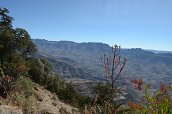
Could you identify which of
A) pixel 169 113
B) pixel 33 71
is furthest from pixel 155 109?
pixel 33 71

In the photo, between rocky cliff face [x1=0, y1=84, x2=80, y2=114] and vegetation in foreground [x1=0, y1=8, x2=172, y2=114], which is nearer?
vegetation in foreground [x1=0, y1=8, x2=172, y2=114]

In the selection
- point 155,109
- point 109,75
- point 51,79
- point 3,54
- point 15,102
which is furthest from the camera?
point 51,79

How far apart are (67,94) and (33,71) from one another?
16.7 ft

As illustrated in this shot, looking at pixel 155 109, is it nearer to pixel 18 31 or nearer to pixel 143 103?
pixel 143 103

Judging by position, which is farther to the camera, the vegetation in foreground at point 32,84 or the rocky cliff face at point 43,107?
the rocky cliff face at point 43,107

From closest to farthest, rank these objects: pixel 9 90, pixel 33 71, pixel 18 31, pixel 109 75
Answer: pixel 109 75
pixel 9 90
pixel 18 31
pixel 33 71

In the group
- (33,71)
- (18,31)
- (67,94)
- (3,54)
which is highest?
(18,31)

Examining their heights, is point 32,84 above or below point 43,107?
above

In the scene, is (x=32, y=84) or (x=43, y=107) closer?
(x=43, y=107)

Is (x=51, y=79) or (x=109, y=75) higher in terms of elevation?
(x=109, y=75)

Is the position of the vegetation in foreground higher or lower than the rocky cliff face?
higher

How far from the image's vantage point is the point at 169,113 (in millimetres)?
3314

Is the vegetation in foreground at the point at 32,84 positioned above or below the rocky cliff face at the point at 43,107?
above

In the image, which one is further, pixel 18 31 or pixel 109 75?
pixel 18 31
